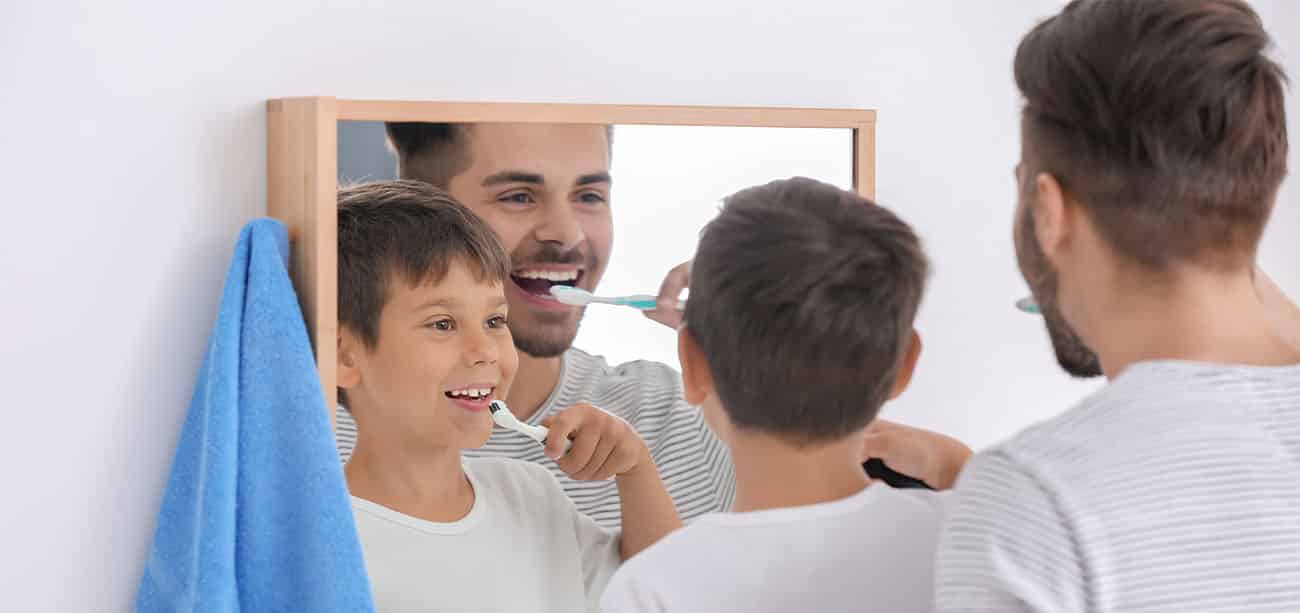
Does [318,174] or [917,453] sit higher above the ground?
[318,174]

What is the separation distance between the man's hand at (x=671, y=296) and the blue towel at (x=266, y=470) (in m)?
0.28

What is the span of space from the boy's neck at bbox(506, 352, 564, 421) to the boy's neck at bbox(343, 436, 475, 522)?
0.06 m

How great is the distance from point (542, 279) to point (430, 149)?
13 cm

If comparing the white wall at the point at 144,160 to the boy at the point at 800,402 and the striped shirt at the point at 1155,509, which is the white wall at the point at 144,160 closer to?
the boy at the point at 800,402

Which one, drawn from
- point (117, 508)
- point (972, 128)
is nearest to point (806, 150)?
point (972, 128)

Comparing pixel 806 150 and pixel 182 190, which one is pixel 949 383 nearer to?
pixel 806 150

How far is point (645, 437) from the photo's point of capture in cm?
106

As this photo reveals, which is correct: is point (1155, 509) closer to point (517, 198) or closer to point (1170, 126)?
point (1170, 126)

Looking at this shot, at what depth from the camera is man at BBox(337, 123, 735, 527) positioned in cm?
98

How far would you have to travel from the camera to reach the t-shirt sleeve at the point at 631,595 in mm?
795

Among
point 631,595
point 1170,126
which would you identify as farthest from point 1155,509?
point 631,595

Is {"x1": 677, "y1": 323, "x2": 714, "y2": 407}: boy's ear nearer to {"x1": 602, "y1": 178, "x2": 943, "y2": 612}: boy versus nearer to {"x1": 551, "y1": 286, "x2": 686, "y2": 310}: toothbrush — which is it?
{"x1": 602, "y1": 178, "x2": 943, "y2": 612}: boy

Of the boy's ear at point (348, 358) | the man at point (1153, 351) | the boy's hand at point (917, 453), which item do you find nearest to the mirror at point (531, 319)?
the boy's ear at point (348, 358)

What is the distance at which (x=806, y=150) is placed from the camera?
1.13m
